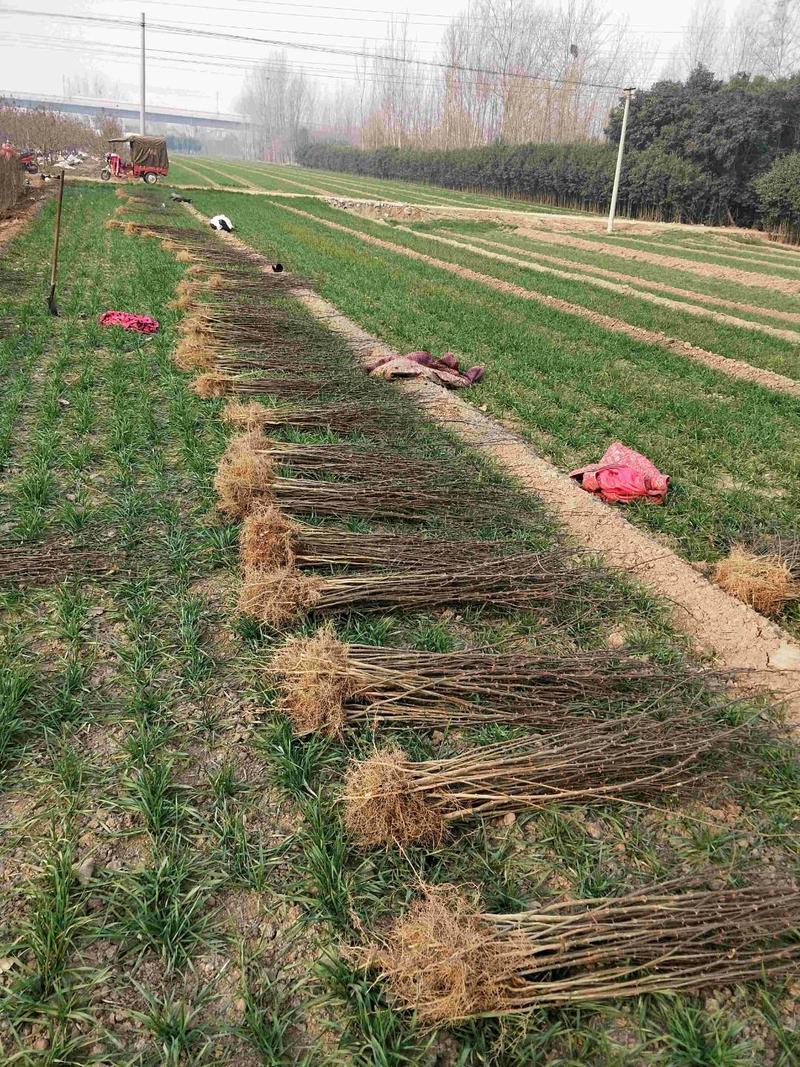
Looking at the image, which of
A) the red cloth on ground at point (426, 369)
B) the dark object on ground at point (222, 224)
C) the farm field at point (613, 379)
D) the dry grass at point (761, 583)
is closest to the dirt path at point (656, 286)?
the farm field at point (613, 379)

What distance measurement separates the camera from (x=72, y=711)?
10.4 feet

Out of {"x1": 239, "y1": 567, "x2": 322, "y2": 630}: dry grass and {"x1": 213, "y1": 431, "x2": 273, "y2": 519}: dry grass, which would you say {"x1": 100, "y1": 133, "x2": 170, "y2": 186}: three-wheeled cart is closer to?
{"x1": 213, "y1": 431, "x2": 273, "y2": 519}: dry grass

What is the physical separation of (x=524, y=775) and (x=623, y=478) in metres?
3.63

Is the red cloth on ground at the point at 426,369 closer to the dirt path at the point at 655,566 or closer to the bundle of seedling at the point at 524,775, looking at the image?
the dirt path at the point at 655,566

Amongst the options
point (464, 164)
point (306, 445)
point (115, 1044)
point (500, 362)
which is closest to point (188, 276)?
point (500, 362)

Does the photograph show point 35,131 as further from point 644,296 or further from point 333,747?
point 333,747

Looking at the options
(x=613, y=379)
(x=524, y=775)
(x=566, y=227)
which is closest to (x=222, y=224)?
(x=613, y=379)

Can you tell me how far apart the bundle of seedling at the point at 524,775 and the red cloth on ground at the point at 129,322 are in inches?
324

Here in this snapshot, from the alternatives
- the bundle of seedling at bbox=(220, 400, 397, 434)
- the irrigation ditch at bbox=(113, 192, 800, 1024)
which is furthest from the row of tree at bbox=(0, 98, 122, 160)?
the irrigation ditch at bbox=(113, 192, 800, 1024)

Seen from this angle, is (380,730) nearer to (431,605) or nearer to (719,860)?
(431,605)

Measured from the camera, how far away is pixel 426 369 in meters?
8.37

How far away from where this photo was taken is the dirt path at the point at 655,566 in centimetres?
383

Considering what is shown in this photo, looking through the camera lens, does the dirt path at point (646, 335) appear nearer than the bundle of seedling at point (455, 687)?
No

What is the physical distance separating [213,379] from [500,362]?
4.20m
